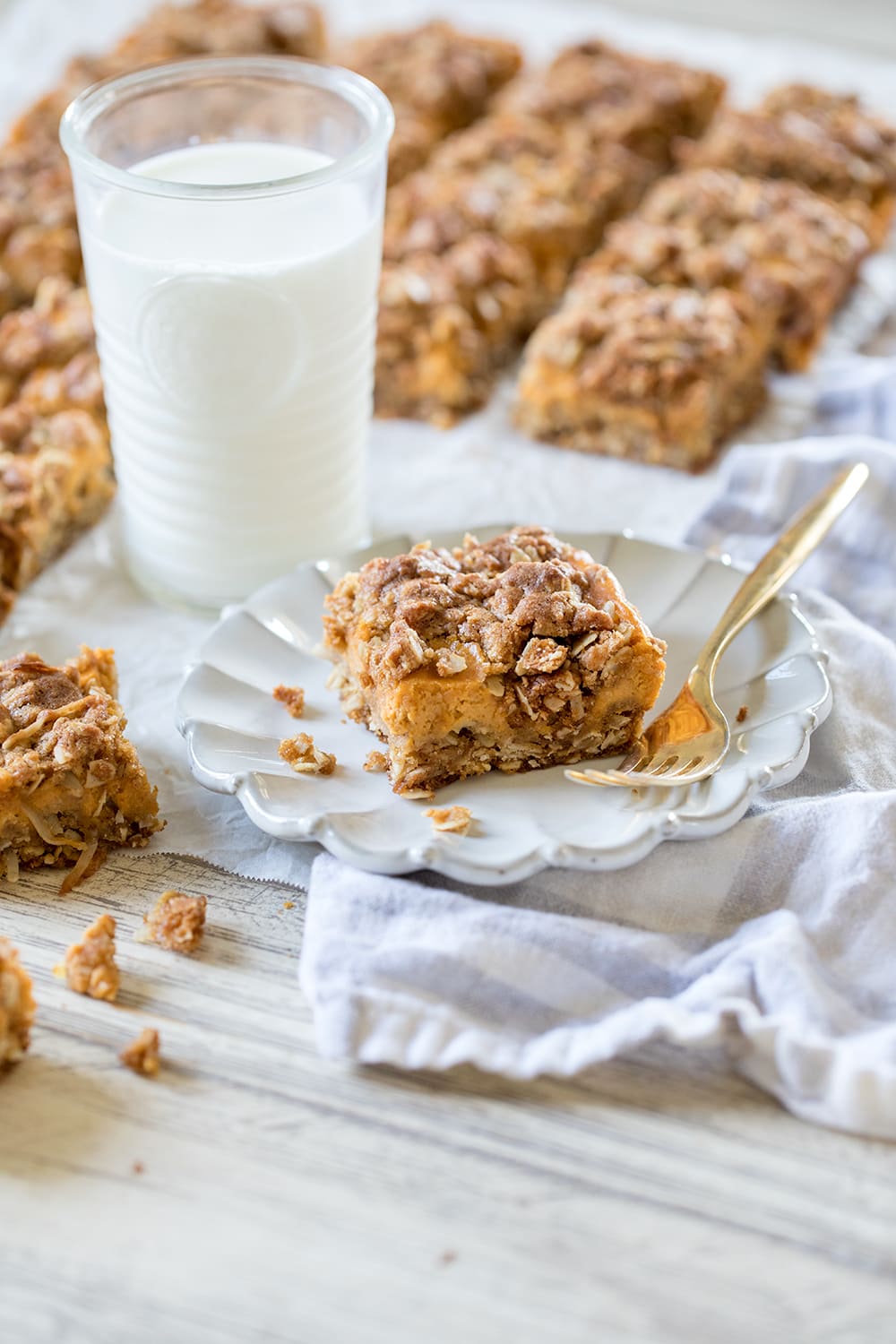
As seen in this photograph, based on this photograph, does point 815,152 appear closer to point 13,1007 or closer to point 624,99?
point 624,99

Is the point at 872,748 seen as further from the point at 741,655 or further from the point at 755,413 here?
the point at 755,413

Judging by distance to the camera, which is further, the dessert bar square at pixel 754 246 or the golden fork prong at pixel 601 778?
the dessert bar square at pixel 754 246

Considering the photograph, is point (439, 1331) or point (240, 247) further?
point (240, 247)

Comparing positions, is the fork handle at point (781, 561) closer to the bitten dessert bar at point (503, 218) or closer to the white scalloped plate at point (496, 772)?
the white scalloped plate at point (496, 772)

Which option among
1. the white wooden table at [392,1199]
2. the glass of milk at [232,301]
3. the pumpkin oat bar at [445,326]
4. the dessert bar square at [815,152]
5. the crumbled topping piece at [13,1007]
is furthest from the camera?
the dessert bar square at [815,152]

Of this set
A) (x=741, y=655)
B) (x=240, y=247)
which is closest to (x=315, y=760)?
(x=741, y=655)

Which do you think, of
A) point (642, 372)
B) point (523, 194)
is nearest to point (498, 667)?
point (642, 372)

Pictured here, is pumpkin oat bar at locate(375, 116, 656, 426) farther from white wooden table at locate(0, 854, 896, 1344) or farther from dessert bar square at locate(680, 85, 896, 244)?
white wooden table at locate(0, 854, 896, 1344)

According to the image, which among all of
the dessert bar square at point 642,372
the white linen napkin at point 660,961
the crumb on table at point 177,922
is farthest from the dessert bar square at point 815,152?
the crumb on table at point 177,922
